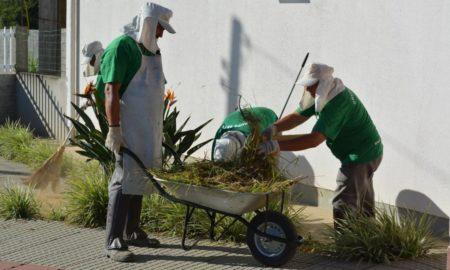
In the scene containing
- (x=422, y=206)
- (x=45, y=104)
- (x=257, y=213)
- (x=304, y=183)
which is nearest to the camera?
(x=257, y=213)

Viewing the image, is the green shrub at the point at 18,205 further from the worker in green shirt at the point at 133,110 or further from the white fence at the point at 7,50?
the white fence at the point at 7,50

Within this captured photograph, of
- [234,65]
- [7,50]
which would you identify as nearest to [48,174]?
[234,65]

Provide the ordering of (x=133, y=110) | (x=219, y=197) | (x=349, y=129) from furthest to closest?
(x=349, y=129) → (x=133, y=110) → (x=219, y=197)

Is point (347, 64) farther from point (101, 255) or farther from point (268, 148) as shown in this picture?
point (101, 255)

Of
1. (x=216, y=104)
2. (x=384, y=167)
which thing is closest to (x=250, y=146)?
(x=384, y=167)

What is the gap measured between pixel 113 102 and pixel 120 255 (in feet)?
3.88

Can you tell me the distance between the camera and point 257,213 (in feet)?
20.7

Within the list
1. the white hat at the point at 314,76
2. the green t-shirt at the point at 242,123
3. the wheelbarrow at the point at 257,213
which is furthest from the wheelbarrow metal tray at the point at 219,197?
the white hat at the point at 314,76

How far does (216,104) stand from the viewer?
9.72 meters

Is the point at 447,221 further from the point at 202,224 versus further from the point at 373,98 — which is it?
the point at 202,224

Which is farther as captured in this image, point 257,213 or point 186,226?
point 186,226

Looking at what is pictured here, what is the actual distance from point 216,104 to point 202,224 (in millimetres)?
2857

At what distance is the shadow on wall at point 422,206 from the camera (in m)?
7.11

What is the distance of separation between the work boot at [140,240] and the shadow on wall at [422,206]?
7.29 ft
